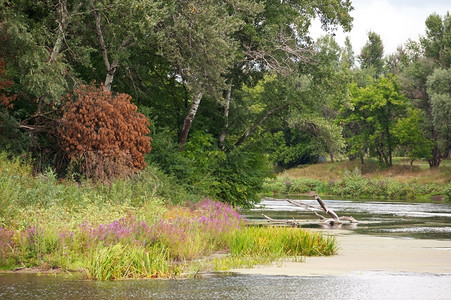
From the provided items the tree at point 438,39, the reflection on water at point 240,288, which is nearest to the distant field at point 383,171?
the tree at point 438,39

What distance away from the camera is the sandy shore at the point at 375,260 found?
14.9 m

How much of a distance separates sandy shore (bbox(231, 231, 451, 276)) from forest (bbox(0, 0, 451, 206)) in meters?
7.84

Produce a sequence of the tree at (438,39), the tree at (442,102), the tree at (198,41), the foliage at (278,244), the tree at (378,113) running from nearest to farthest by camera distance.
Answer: the foliage at (278,244), the tree at (198,41), the tree at (442,102), the tree at (438,39), the tree at (378,113)

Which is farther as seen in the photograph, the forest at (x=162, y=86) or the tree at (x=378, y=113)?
the tree at (x=378, y=113)

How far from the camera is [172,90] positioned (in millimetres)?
33031

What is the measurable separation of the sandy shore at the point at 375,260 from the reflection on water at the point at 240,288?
0.93 metres

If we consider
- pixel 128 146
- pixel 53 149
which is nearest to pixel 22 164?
pixel 53 149

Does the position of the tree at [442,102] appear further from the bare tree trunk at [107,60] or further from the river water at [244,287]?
the river water at [244,287]

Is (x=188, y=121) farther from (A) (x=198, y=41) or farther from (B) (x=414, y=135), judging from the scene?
(B) (x=414, y=135)

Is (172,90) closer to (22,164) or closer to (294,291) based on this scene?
(22,164)

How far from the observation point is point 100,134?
72.3 ft

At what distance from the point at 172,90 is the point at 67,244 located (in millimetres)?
19319

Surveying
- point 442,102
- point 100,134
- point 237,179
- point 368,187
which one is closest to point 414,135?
point 442,102

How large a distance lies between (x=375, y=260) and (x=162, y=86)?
18.2m
